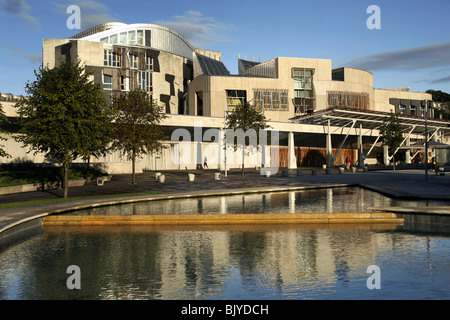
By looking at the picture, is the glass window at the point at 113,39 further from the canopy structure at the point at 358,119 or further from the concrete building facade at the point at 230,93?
the canopy structure at the point at 358,119

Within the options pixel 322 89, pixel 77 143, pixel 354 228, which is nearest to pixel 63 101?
pixel 77 143

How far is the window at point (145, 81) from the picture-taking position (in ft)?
262

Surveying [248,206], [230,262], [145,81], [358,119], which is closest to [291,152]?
[358,119]

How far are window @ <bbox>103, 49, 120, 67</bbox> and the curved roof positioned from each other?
26687 mm

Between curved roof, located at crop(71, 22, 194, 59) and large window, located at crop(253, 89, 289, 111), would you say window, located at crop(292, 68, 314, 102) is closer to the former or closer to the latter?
large window, located at crop(253, 89, 289, 111)

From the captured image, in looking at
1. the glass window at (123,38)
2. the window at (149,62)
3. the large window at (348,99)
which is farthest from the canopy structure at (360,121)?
the glass window at (123,38)

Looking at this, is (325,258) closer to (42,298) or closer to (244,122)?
(42,298)

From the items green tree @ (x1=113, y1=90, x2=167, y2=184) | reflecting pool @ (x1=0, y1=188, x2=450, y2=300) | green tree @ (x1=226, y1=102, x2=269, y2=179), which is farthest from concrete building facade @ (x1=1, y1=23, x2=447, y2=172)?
reflecting pool @ (x1=0, y1=188, x2=450, y2=300)

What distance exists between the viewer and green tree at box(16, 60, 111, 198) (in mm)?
28156

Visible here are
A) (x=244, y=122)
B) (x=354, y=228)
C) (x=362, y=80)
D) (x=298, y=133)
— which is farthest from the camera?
(x=362, y=80)

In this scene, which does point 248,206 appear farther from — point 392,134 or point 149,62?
point 149,62

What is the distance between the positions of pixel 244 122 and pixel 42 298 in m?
39.0

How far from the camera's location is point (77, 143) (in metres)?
28.5

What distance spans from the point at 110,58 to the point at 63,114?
52.0 m
